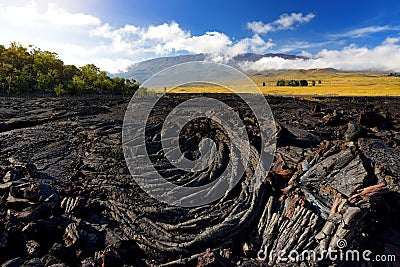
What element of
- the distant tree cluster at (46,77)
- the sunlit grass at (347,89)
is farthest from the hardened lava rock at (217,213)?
the sunlit grass at (347,89)

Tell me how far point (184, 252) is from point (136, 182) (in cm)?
326

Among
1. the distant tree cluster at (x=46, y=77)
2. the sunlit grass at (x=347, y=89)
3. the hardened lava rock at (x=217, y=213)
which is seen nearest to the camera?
the hardened lava rock at (x=217, y=213)

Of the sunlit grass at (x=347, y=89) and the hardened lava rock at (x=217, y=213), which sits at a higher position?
the sunlit grass at (x=347, y=89)

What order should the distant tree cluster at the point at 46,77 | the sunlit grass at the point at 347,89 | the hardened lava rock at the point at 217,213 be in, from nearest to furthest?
the hardened lava rock at the point at 217,213 → the distant tree cluster at the point at 46,77 → the sunlit grass at the point at 347,89

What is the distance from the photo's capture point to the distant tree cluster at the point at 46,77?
34.2 m

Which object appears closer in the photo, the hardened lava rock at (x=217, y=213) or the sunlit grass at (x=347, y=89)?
the hardened lava rock at (x=217, y=213)

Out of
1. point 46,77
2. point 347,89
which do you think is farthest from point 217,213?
point 347,89

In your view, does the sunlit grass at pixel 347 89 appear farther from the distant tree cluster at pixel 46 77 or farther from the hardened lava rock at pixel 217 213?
the hardened lava rock at pixel 217 213

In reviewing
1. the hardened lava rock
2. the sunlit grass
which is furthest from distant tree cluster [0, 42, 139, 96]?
the sunlit grass

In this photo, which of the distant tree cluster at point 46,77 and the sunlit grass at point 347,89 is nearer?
the distant tree cluster at point 46,77

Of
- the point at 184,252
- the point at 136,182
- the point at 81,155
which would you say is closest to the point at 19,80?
the point at 81,155

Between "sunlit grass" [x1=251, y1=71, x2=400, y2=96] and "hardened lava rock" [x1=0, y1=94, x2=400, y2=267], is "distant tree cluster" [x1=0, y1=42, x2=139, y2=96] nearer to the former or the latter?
"hardened lava rock" [x1=0, y1=94, x2=400, y2=267]

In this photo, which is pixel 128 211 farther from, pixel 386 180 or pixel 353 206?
pixel 386 180

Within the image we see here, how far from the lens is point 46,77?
125 feet
